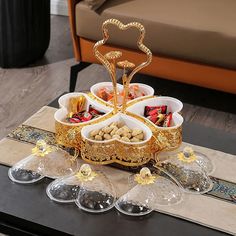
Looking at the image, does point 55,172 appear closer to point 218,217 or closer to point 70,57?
point 218,217

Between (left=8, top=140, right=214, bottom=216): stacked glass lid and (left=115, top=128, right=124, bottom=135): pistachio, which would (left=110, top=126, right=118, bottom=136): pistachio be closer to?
(left=115, top=128, right=124, bottom=135): pistachio

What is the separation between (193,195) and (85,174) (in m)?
0.30

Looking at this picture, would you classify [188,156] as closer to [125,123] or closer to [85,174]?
[125,123]

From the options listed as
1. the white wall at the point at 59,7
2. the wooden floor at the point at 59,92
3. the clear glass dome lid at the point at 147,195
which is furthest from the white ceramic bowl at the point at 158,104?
the white wall at the point at 59,7

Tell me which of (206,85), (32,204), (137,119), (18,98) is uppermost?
(137,119)

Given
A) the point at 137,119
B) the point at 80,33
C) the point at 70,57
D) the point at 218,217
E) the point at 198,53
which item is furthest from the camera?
the point at 70,57

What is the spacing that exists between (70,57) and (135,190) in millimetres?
1960

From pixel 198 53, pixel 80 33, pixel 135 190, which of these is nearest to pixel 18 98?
pixel 80 33

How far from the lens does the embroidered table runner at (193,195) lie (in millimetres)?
1351

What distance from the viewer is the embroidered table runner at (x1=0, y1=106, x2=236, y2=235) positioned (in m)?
1.35

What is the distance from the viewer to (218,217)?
1353 mm

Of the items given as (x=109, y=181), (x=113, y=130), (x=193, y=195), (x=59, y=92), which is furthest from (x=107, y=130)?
(x=59, y=92)

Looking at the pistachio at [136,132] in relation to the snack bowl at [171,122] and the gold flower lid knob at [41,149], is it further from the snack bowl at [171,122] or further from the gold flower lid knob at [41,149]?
the gold flower lid knob at [41,149]

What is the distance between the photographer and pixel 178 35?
8.00 feet
